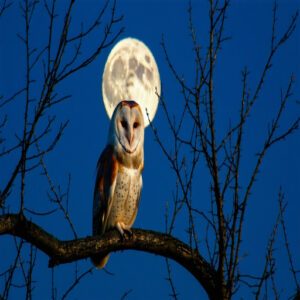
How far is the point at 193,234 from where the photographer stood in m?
3.03

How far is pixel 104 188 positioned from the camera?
4.64 metres

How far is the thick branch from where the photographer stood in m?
2.88

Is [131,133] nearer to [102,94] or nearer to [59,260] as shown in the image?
[102,94]

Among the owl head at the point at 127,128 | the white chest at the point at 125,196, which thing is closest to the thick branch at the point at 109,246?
the white chest at the point at 125,196

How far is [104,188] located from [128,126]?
0.50m

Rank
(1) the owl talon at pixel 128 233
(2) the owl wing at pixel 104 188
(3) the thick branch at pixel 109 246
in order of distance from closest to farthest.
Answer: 1. (3) the thick branch at pixel 109 246
2. (1) the owl talon at pixel 128 233
3. (2) the owl wing at pixel 104 188

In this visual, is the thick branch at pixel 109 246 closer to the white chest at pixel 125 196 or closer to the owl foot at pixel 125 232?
the owl foot at pixel 125 232

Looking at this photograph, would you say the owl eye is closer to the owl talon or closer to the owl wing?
the owl wing

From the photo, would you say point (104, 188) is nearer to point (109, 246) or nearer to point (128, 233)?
point (128, 233)

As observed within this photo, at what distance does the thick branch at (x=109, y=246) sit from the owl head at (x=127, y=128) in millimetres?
1053

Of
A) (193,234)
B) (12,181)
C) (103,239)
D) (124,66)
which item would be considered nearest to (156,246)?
(103,239)

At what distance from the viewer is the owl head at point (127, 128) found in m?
4.61

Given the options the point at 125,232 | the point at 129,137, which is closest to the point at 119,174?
the point at 129,137

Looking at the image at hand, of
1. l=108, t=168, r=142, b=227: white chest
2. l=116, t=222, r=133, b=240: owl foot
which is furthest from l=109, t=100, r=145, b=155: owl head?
l=116, t=222, r=133, b=240: owl foot
